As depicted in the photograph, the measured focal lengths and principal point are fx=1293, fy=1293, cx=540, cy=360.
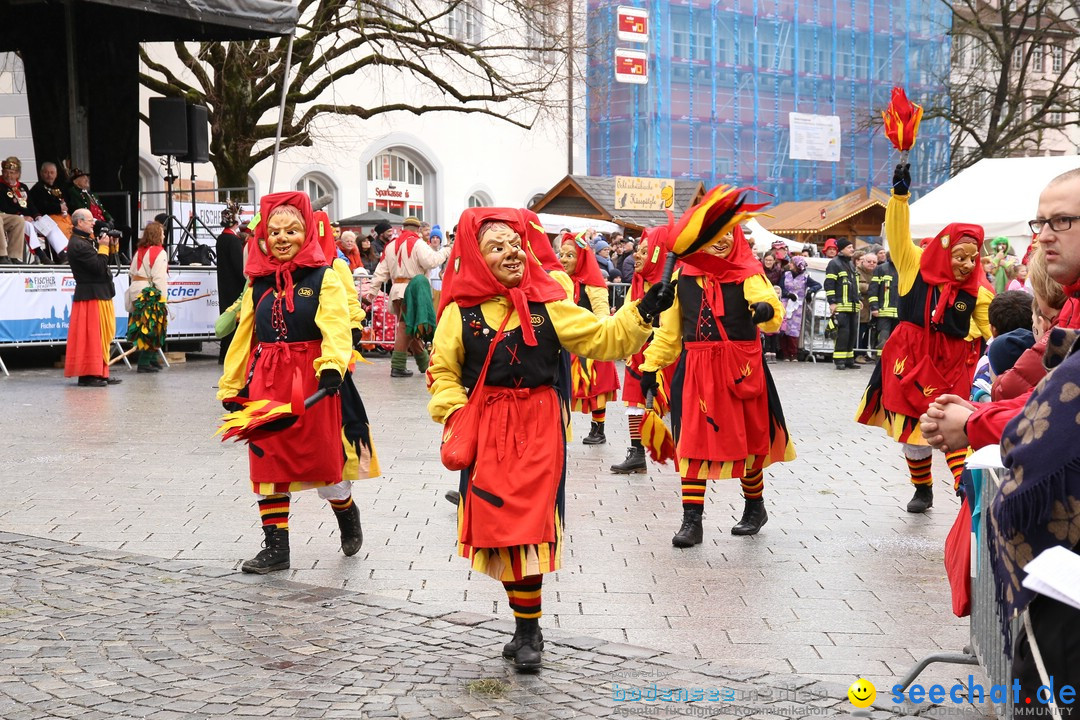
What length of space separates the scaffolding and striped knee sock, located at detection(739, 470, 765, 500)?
109 feet

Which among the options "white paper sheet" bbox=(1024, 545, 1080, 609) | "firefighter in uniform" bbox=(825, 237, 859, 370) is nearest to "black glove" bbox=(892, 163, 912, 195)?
"white paper sheet" bbox=(1024, 545, 1080, 609)

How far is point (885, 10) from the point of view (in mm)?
49750

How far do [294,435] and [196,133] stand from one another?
1472cm

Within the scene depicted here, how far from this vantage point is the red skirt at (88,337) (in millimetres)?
14906

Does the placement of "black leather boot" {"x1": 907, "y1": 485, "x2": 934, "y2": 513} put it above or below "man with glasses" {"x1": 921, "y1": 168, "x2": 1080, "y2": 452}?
below

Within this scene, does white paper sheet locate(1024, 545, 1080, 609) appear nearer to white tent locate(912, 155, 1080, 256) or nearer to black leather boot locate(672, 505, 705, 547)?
black leather boot locate(672, 505, 705, 547)

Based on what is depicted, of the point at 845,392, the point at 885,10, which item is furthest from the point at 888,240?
the point at 885,10

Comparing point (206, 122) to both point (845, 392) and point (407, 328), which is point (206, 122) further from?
point (845, 392)

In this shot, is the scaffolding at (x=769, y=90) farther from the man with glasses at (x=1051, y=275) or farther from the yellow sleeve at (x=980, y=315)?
the man with glasses at (x=1051, y=275)

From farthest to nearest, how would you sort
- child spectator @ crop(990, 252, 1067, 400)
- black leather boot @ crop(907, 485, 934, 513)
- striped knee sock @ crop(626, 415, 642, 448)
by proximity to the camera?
striped knee sock @ crop(626, 415, 642, 448)
black leather boot @ crop(907, 485, 934, 513)
child spectator @ crop(990, 252, 1067, 400)

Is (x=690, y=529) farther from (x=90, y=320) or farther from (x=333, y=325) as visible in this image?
(x=90, y=320)

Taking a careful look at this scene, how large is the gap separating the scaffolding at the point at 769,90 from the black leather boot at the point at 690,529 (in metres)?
33.6

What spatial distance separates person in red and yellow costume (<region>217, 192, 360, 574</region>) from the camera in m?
6.48

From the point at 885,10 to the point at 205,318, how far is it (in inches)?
1500
